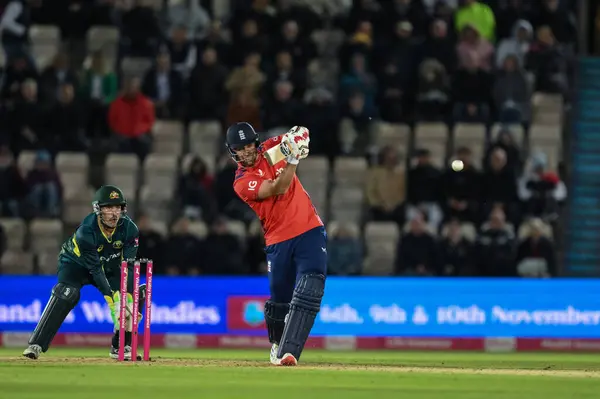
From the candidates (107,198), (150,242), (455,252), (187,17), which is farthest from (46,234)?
(107,198)

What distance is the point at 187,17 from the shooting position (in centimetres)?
2508

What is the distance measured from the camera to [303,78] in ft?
78.2

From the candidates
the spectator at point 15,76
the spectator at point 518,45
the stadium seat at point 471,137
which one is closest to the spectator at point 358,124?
the stadium seat at point 471,137

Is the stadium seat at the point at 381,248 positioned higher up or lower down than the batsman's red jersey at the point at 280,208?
lower down

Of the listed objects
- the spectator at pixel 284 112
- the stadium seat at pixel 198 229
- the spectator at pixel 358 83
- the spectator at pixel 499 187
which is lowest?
the stadium seat at pixel 198 229

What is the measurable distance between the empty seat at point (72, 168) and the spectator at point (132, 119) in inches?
28.2

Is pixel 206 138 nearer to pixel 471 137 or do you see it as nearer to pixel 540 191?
pixel 471 137

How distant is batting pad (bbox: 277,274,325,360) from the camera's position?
1364 centimetres

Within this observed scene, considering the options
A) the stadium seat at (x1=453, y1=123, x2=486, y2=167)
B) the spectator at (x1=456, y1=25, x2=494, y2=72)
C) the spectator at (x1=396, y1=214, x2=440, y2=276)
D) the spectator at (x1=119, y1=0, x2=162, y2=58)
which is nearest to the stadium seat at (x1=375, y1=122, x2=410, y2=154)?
the stadium seat at (x1=453, y1=123, x2=486, y2=167)

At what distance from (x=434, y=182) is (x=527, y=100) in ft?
8.74

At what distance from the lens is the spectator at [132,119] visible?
23469 mm

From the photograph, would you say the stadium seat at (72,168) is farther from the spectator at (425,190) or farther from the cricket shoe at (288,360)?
the cricket shoe at (288,360)

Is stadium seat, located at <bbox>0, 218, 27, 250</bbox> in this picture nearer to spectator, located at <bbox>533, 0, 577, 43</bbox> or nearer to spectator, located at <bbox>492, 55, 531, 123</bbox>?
spectator, located at <bbox>492, 55, 531, 123</bbox>

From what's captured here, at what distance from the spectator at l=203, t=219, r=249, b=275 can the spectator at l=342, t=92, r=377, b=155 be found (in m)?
A: 2.76
